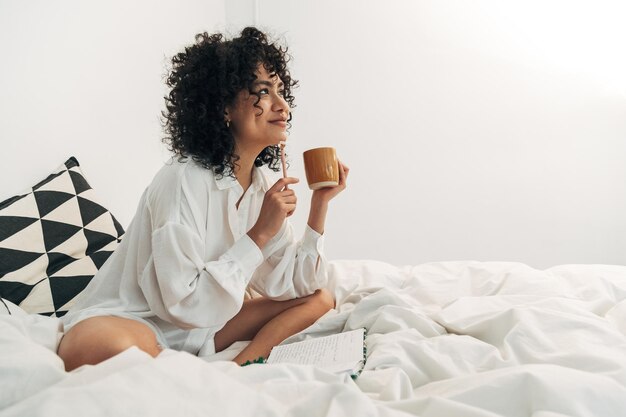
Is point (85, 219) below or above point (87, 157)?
below

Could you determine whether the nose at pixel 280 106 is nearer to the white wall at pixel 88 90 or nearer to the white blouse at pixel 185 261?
the white blouse at pixel 185 261

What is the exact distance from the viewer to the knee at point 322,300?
1.51 meters

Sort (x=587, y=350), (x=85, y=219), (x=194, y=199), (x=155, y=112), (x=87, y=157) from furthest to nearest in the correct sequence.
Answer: (x=155, y=112)
(x=87, y=157)
(x=85, y=219)
(x=194, y=199)
(x=587, y=350)

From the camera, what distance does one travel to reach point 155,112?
94.0 inches

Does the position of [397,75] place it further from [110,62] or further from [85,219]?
[85,219]

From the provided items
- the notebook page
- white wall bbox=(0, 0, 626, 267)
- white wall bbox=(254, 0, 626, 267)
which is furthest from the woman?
white wall bbox=(254, 0, 626, 267)

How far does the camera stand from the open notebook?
3.19 feet

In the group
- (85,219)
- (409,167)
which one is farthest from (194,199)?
(409,167)

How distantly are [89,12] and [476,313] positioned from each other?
1.72 metres

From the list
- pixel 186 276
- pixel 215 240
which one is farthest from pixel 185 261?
pixel 215 240

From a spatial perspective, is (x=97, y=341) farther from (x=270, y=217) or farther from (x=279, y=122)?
(x=279, y=122)

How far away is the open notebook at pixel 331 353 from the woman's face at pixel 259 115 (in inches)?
22.0

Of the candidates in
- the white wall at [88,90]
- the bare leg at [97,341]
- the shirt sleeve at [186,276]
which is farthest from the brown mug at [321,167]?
the white wall at [88,90]

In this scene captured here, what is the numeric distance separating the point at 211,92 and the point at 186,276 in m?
0.53
